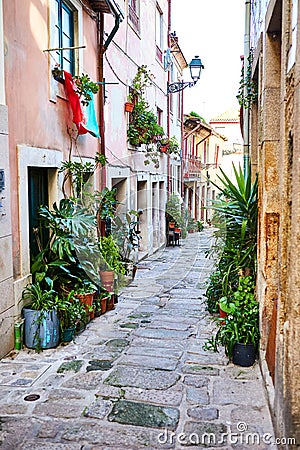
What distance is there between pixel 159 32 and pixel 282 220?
1229 cm

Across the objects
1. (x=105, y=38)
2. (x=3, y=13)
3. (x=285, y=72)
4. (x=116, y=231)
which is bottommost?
(x=116, y=231)

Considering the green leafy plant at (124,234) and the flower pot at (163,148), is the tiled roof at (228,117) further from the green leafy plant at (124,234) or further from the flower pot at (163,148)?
the green leafy plant at (124,234)

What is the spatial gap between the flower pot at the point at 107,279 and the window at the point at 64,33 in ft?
9.56

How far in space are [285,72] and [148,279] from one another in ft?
21.6

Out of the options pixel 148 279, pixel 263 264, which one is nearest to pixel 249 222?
pixel 263 264

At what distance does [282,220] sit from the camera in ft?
10.1

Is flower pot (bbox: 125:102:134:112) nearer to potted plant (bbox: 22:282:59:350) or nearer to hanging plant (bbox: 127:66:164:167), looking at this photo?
hanging plant (bbox: 127:66:164:167)

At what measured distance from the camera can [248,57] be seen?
6.66 metres

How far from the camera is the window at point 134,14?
10.1 m

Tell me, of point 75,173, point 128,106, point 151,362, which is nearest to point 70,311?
point 151,362

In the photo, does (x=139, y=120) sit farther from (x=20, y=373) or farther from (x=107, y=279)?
(x=20, y=373)

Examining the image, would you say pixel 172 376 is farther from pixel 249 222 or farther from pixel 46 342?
pixel 249 222

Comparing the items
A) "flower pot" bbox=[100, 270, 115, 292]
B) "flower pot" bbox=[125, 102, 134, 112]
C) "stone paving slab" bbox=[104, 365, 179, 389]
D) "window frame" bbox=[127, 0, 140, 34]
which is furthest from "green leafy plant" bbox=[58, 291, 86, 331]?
"window frame" bbox=[127, 0, 140, 34]

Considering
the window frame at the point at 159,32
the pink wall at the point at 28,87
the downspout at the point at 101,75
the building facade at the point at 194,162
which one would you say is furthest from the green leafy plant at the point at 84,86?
the building facade at the point at 194,162
